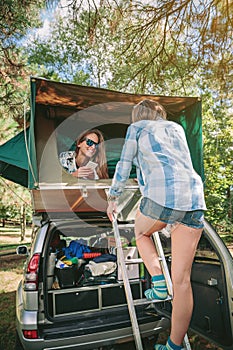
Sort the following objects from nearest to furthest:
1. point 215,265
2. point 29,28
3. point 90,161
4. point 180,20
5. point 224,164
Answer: point 215,265
point 90,161
point 180,20
point 29,28
point 224,164

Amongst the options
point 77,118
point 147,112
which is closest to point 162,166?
point 147,112

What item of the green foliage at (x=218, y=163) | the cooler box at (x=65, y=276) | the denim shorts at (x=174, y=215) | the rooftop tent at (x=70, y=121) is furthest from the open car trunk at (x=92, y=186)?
the green foliage at (x=218, y=163)

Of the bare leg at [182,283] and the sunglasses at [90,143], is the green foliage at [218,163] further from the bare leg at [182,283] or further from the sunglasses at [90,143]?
the bare leg at [182,283]

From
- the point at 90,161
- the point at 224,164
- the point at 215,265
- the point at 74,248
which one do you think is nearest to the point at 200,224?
the point at 215,265

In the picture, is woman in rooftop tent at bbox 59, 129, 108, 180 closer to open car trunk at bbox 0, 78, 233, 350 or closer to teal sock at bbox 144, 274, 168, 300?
open car trunk at bbox 0, 78, 233, 350

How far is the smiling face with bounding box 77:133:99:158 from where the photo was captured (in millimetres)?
4529

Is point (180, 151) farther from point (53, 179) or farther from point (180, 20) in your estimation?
point (180, 20)

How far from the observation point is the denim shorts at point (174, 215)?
2.06 metres

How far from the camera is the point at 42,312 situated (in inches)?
104

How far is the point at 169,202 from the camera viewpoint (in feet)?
6.71

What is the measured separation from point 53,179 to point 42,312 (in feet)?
4.80

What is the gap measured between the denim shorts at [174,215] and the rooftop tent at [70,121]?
5.43ft

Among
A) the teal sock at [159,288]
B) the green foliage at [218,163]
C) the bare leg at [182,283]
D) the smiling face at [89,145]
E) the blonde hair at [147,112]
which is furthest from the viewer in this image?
the green foliage at [218,163]

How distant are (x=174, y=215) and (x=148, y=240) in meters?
0.28
